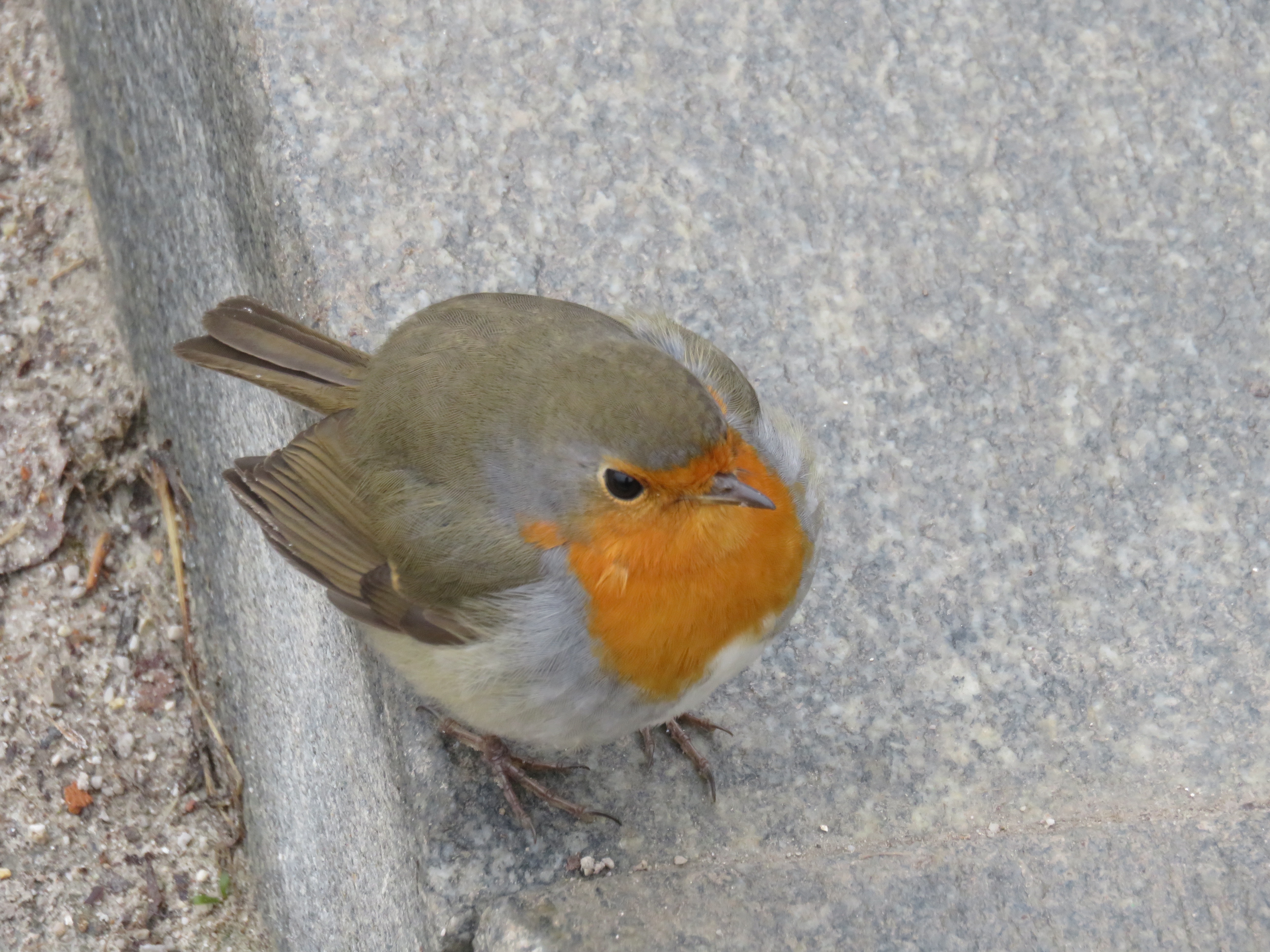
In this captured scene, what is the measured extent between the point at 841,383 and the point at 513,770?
1073mm

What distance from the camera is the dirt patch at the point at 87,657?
9.59 feet

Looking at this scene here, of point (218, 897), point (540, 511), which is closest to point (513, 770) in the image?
point (540, 511)

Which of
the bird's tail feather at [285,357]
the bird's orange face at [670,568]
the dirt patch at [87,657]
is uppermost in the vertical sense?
the bird's orange face at [670,568]

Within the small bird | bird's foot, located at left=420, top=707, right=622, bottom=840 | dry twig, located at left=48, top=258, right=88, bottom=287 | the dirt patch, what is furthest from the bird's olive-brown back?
dry twig, located at left=48, top=258, right=88, bottom=287

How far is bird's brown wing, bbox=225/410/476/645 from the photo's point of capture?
2.38 metres

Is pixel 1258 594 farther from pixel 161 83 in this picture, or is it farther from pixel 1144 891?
pixel 161 83

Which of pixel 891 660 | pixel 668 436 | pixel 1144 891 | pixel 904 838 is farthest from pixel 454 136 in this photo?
pixel 1144 891

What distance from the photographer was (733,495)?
6.80ft

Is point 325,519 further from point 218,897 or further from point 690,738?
point 218,897

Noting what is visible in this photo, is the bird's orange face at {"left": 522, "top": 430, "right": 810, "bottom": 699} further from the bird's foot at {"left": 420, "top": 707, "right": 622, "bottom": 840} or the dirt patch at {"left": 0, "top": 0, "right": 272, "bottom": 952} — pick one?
the dirt patch at {"left": 0, "top": 0, "right": 272, "bottom": 952}

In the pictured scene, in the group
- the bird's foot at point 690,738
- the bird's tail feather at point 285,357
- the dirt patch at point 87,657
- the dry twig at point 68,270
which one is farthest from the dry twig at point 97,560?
the bird's foot at point 690,738

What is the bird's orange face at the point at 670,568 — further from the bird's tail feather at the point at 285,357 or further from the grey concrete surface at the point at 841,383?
the bird's tail feather at the point at 285,357

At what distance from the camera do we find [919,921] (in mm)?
2184

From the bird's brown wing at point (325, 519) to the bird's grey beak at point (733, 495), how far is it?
61 cm
